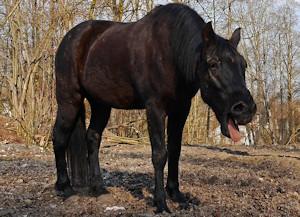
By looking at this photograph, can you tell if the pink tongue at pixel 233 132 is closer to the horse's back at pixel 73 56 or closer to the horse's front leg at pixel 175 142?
the horse's front leg at pixel 175 142

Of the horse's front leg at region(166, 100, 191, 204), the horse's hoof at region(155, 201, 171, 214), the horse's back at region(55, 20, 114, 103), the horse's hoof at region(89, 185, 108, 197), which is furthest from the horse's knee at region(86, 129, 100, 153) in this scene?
the horse's hoof at region(155, 201, 171, 214)

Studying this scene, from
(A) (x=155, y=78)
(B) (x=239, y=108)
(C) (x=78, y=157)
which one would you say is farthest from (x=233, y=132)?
(C) (x=78, y=157)

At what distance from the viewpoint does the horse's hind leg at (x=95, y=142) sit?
219 inches

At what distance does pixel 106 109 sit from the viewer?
19.1ft

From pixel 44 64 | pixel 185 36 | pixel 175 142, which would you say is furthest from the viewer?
pixel 44 64

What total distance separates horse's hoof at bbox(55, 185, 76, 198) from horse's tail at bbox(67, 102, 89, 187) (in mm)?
81

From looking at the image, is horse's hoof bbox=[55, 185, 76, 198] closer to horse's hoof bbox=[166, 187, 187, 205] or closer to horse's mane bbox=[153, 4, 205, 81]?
horse's hoof bbox=[166, 187, 187, 205]

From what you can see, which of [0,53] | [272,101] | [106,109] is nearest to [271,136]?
[272,101]

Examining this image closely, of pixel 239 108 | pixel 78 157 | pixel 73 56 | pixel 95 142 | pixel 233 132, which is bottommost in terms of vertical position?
pixel 78 157

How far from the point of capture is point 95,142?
5.70m

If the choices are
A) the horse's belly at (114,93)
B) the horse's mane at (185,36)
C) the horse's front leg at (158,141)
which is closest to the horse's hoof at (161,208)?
the horse's front leg at (158,141)

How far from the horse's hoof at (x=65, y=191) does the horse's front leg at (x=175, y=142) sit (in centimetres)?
122

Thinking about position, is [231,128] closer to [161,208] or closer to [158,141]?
[158,141]

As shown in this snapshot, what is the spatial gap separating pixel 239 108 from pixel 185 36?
39.5 inches
